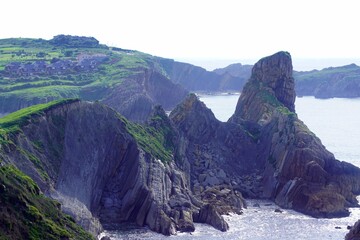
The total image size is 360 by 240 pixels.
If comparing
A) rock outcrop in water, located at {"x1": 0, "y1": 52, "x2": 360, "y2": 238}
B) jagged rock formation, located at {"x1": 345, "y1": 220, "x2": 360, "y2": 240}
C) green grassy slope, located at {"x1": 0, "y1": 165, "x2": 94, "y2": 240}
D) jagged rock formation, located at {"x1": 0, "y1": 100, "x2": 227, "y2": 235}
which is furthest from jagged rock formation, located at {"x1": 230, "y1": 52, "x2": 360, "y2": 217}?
green grassy slope, located at {"x1": 0, "y1": 165, "x2": 94, "y2": 240}

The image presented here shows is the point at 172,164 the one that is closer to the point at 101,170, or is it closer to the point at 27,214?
the point at 101,170

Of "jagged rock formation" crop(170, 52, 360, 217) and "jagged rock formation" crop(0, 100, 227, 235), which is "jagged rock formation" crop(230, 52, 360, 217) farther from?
"jagged rock formation" crop(0, 100, 227, 235)

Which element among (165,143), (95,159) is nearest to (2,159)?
(95,159)

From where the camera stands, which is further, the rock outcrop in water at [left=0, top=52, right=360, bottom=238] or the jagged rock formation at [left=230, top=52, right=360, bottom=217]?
the jagged rock formation at [left=230, top=52, right=360, bottom=217]

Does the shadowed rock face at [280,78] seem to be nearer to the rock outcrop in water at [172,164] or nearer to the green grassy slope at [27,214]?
the rock outcrop in water at [172,164]

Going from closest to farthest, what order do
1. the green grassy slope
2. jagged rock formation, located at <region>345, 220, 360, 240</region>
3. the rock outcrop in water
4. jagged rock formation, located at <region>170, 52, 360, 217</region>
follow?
the green grassy slope, jagged rock formation, located at <region>345, 220, 360, 240</region>, the rock outcrop in water, jagged rock formation, located at <region>170, 52, 360, 217</region>

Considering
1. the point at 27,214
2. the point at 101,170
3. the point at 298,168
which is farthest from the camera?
the point at 298,168

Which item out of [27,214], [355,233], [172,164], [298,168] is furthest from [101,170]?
[355,233]

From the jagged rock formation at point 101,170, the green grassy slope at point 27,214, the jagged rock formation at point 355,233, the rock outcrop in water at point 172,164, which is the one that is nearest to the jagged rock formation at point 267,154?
the rock outcrop in water at point 172,164
